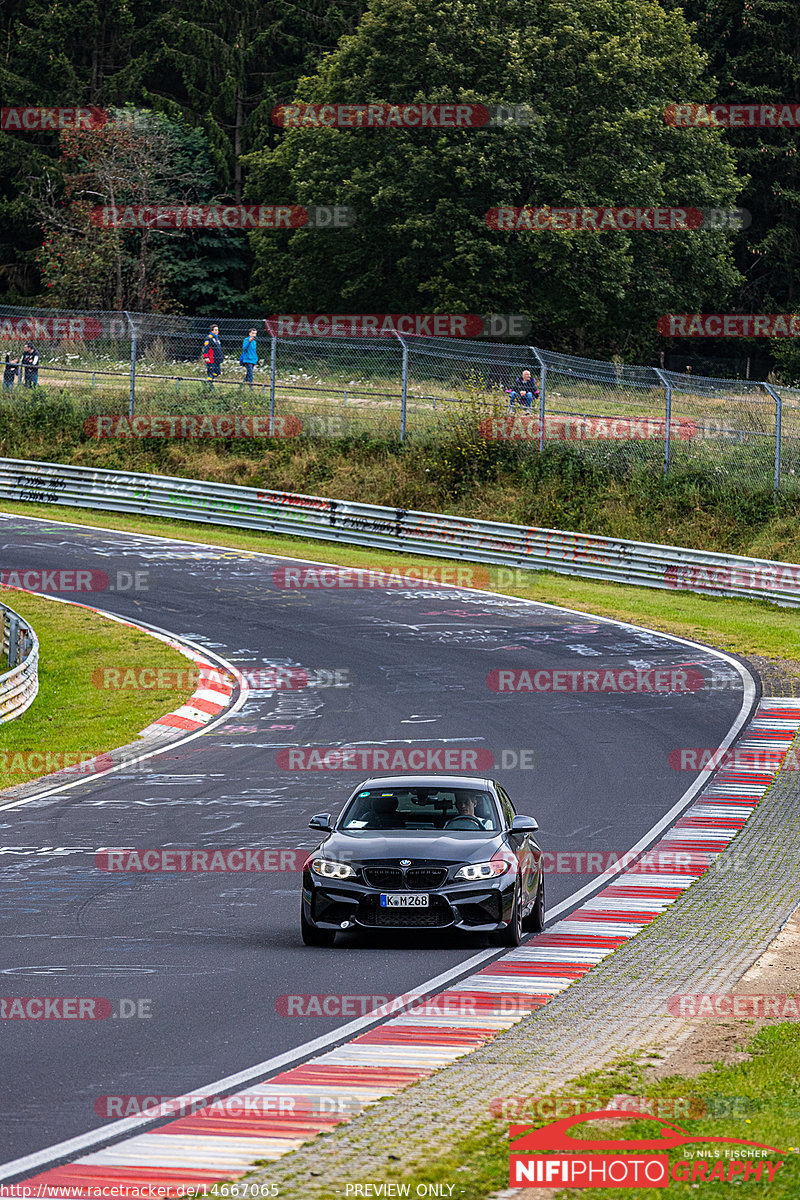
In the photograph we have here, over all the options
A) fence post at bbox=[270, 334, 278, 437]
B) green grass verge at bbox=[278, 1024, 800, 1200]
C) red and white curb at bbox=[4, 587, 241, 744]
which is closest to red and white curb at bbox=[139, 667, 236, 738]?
red and white curb at bbox=[4, 587, 241, 744]

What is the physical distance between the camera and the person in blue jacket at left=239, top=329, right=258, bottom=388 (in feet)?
134

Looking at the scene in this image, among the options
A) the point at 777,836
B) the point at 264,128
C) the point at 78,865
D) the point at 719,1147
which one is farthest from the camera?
the point at 264,128

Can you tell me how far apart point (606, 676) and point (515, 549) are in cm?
1104

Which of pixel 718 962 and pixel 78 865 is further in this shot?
pixel 78 865

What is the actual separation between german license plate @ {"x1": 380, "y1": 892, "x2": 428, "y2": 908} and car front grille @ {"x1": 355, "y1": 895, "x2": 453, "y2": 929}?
3 cm

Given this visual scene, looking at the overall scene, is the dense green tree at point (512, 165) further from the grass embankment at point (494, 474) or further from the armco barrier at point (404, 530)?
the armco barrier at point (404, 530)

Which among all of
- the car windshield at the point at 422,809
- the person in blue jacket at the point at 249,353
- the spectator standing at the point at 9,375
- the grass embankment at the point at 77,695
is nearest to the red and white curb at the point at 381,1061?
the car windshield at the point at 422,809

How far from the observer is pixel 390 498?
131ft

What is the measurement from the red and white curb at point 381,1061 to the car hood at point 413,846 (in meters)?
0.84

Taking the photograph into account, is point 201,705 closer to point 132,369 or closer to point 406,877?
point 406,877

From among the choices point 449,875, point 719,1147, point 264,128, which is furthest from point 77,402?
point 719,1147

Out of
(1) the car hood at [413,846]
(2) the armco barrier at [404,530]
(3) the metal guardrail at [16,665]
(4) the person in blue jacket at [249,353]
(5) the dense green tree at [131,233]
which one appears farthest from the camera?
(5) the dense green tree at [131,233]

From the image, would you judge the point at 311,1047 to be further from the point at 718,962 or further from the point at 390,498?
the point at 390,498

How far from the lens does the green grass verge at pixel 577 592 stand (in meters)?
29.4
